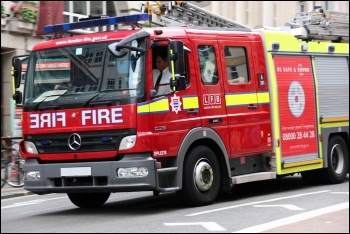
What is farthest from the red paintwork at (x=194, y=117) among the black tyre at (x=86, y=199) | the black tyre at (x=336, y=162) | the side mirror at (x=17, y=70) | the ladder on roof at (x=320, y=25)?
the black tyre at (x=336, y=162)

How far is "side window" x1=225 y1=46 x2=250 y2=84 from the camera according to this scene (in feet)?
39.1

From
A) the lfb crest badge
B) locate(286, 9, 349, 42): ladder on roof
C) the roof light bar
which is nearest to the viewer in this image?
the lfb crest badge

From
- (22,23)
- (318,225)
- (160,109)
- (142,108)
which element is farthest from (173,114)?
(22,23)

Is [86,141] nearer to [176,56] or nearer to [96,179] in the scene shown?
[96,179]

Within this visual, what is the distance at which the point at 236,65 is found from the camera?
12078 millimetres

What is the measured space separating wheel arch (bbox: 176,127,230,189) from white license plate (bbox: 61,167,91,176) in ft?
4.12

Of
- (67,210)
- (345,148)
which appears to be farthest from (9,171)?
(345,148)

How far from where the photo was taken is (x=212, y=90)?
11.4m

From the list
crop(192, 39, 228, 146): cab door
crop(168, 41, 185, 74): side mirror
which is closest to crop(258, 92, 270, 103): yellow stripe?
crop(192, 39, 228, 146): cab door

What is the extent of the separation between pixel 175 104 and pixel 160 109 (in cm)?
30

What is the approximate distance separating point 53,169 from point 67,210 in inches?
49.2

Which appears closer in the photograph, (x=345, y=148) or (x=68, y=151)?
(x=68, y=151)

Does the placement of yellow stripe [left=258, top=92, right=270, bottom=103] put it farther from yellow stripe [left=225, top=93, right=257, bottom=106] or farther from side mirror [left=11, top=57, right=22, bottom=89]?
side mirror [left=11, top=57, right=22, bottom=89]

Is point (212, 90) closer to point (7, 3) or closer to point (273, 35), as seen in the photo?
point (273, 35)
